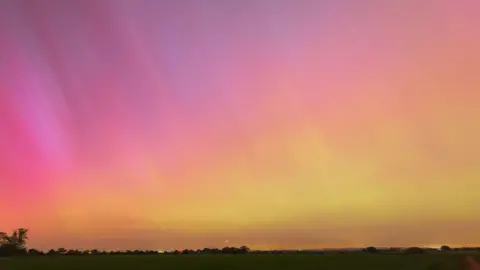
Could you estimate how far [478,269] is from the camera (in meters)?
39.5

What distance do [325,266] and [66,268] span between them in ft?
93.7

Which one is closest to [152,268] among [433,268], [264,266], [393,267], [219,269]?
[219,269]

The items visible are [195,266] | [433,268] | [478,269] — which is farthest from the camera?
[195,266]

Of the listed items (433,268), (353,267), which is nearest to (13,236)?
(353,267)

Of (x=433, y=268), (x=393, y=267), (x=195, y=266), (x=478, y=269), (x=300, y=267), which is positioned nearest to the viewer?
(x=478, y=269)

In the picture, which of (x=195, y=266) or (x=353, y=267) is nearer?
(x=353, y=267)

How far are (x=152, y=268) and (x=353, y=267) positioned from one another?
21203mm

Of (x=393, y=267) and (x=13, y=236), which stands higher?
(x=13, y=236)

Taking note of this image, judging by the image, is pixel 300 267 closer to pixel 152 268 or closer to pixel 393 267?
pixel 393 267

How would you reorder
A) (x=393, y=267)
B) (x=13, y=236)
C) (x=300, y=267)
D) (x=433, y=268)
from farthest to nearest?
1. (x=13, y=236)
2. (x=300, y=267)
3. (x=393, y=267)
4. (x=433, y=268)

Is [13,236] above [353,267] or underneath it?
above

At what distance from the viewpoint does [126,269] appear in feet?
192

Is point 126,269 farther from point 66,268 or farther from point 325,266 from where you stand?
point 325,266

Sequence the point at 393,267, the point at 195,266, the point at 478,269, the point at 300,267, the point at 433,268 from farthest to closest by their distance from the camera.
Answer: the point at 195,266, the point at 300,267, the point at 393,267, the point at 433,268, the point at 478,269
